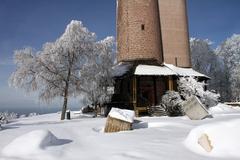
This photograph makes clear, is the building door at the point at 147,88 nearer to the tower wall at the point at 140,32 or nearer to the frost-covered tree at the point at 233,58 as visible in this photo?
the tower wall at the point at 140,32

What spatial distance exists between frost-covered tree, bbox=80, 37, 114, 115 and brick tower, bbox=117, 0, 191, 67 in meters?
3.28

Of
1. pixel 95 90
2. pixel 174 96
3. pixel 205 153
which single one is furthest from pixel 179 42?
pixel 205 153

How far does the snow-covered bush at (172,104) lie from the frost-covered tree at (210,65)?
23723 mm

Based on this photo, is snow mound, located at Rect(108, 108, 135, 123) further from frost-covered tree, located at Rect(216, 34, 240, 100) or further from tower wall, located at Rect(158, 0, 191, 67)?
frost-covered tree, located at Rect(216, 34, 240, 100)

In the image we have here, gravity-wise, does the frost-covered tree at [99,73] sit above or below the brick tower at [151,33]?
below

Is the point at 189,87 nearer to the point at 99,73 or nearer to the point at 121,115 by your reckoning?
the point at 99,73

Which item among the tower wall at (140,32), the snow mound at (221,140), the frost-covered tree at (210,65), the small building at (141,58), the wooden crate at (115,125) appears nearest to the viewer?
the snow mound at (221,140)

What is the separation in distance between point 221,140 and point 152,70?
18.1 meters

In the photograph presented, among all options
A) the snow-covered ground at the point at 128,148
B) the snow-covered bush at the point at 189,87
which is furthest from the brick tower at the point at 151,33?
the snow-covered ground at the point at 128,148

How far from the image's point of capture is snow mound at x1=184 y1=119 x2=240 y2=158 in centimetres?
829

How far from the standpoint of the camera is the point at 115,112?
1362 centimetres

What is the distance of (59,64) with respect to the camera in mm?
24109

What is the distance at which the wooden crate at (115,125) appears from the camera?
13.2m

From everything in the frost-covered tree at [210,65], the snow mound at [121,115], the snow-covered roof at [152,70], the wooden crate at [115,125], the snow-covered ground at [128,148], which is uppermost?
the frost-covered tree at [210,65]
